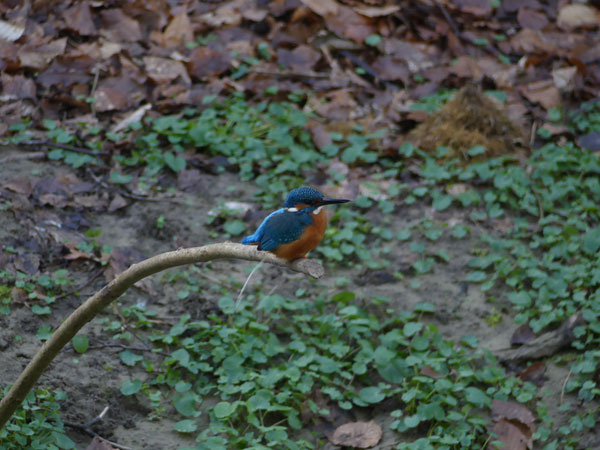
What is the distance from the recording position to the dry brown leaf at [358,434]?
3369mm

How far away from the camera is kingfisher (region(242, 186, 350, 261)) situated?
2.54m

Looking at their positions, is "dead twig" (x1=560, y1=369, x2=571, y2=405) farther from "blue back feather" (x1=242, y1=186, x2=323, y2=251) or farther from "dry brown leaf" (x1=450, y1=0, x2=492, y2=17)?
"dry brown leaf" (x1=450, y1=0, x2=492, y2=17)

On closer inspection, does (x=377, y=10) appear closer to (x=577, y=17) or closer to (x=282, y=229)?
(x=577, y=17)

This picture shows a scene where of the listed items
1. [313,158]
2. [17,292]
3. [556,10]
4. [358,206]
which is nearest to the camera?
[17,292]

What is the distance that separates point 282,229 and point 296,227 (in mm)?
53

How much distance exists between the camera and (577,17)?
23.4ft

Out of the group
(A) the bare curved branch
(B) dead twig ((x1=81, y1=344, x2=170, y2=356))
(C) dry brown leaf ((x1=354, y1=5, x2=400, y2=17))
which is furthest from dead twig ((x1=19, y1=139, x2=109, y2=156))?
(C) dry brown leaf ((x1=354, y1=5, x2=400, y2=17))

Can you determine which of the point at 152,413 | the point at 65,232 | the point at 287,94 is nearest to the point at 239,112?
the point at 287,94

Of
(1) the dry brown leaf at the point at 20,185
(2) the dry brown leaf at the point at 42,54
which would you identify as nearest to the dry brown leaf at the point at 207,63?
(2) the dry brown leaf at the point at 42,54

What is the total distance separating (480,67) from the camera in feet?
21.2

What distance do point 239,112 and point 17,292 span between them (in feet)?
8.09

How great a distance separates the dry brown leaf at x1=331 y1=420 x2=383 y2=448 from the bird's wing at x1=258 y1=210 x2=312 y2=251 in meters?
1.31

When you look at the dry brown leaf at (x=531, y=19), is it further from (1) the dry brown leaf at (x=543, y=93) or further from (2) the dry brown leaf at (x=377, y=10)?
(2) the dry brown leaf at (x=377, y=10)

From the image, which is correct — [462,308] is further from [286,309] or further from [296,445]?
[296,445]
